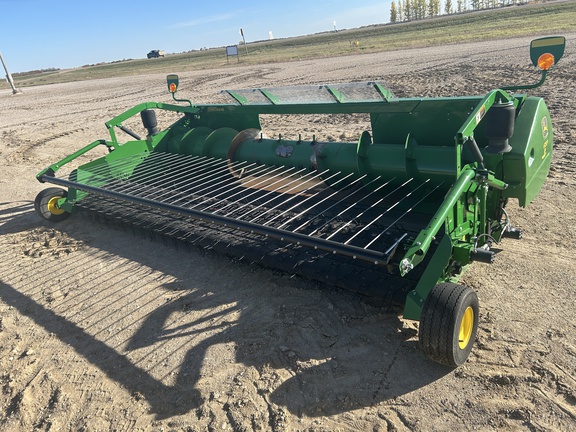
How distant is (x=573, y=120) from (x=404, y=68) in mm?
10375

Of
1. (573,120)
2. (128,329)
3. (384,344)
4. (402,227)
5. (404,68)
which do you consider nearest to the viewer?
(384,344)

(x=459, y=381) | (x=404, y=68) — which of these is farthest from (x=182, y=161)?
(x=404, y=68)

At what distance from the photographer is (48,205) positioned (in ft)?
18.0

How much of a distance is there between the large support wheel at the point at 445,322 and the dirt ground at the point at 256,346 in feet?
0.54

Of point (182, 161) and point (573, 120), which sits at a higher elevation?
point (182, 161)

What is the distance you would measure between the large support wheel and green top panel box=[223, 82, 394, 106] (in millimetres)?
2036

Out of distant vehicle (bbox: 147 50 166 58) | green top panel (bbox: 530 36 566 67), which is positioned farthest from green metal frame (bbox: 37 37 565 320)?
distant vehicle (bbox: 147 50 166 58)

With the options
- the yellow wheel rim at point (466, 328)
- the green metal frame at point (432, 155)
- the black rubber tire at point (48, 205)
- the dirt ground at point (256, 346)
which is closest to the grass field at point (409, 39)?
the green metal frame at point (432, 155)

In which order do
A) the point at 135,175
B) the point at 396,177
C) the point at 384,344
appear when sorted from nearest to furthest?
the point at 384,344 → the point at 396,177 → the point at 135,175

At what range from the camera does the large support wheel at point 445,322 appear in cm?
247

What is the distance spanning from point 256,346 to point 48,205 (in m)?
3.87

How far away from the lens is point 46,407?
269 centimetres

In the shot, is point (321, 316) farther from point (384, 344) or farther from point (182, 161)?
point (182, 161)

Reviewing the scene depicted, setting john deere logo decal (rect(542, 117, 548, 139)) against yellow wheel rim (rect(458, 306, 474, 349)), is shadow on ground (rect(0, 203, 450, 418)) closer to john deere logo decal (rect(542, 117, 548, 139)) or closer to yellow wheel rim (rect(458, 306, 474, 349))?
yellow wheel rim (rect(458, 306, 474, 349))
